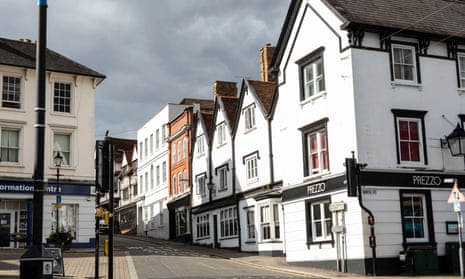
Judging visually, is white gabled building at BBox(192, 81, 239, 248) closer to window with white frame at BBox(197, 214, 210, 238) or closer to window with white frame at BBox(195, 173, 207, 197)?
window with white frame at BBox(197, 214, 210, 238)

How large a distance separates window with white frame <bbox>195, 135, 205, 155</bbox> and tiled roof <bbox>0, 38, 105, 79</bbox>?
10.5 meters

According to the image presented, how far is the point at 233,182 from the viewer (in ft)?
124

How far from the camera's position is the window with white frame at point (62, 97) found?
34.4 meters

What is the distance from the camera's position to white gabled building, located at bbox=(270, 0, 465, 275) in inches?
872

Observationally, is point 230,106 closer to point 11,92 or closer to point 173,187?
point 173,187

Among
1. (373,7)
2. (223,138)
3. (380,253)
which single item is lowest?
(380,253)

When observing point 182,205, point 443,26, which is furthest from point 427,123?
point 182,205

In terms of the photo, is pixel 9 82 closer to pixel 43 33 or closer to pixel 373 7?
pixel 373 7

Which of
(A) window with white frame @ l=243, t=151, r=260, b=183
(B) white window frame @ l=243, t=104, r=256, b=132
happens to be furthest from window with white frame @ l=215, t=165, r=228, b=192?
(B) white window frame @ l=243, t=104, r=256, b=132

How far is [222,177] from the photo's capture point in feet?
132

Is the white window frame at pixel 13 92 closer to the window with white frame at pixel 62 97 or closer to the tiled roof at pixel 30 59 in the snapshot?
the tiled roof at pixel 30 59

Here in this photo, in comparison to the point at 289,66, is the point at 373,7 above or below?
above

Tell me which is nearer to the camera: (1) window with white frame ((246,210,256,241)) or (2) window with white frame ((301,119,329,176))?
(2) window with white frame ((301,119,329,176))

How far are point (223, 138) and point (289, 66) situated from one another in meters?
13.6
